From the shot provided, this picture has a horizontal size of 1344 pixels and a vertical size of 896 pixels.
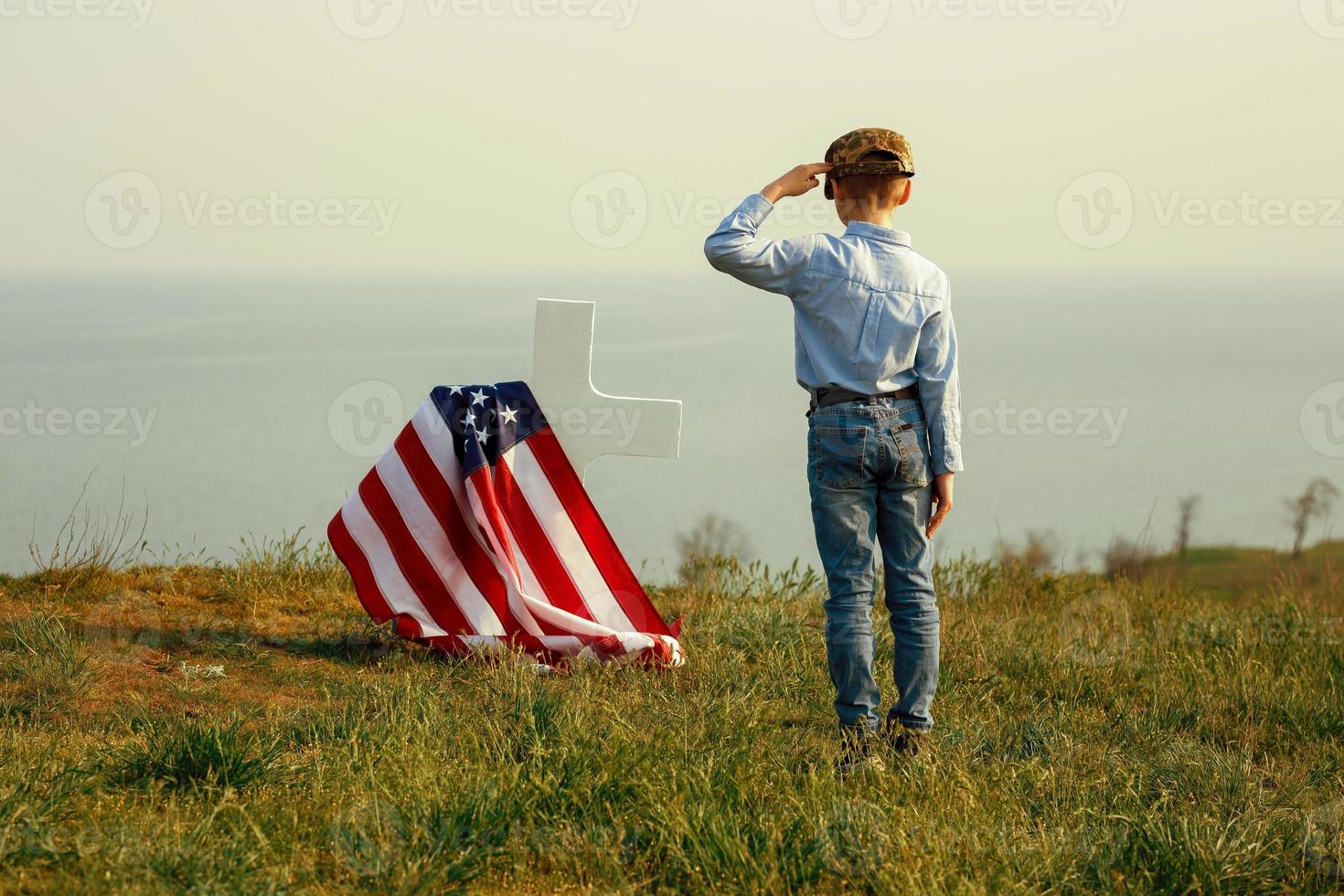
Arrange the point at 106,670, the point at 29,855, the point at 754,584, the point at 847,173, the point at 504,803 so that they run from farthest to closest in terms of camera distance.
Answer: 1. the point at 754,584
2. the point at 106,670
3. the point at 847,173
4. the point at 504,803
5. the point at 29,855

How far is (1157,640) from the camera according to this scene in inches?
280

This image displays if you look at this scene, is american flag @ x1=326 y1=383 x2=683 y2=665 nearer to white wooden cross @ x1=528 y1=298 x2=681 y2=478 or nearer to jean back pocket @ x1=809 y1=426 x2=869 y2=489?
white wooden cross @ x1=528 y1=298 x2=681 y2=478

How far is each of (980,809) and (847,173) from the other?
2.27 metres

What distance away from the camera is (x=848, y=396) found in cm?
446

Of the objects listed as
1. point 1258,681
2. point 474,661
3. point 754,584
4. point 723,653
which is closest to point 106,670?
point 474,661

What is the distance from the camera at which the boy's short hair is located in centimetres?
457

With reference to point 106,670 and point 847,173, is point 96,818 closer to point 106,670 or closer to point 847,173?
point 106,670

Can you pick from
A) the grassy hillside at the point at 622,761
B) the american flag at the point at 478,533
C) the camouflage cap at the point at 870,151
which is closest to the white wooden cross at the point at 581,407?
the american flag at the point at 478,533

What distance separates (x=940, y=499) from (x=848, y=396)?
1.79ft

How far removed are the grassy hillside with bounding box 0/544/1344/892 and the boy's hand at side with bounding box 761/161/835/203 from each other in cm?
198

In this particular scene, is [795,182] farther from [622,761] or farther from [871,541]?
[622,761]

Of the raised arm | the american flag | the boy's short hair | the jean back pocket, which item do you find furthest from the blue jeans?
the american flag

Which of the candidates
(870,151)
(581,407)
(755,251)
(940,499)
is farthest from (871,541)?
(581,407)

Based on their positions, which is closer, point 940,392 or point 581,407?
point 940,392
